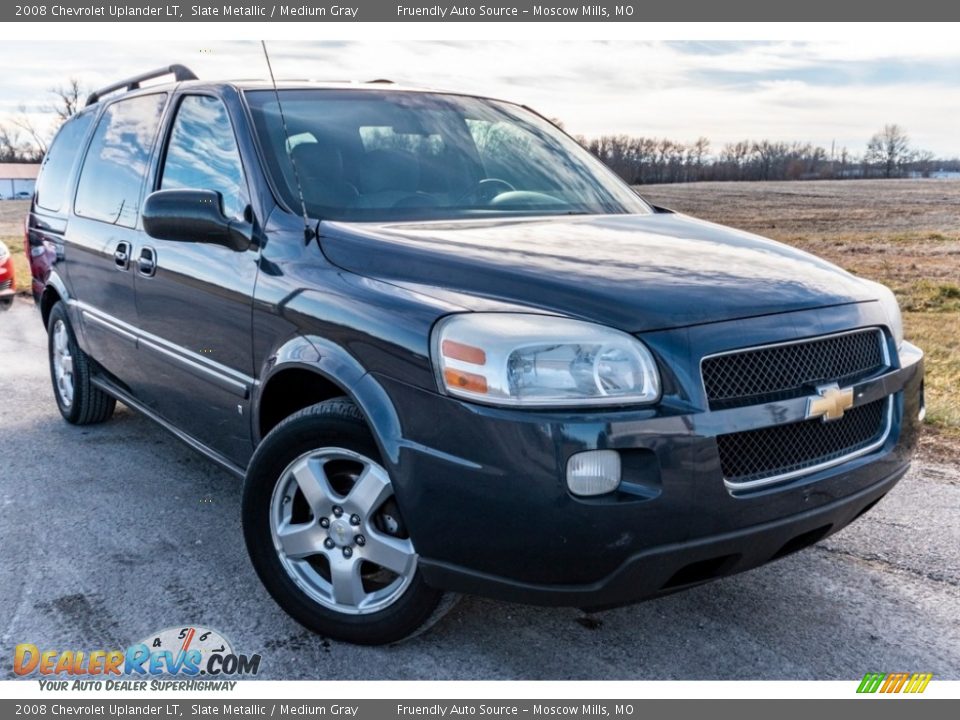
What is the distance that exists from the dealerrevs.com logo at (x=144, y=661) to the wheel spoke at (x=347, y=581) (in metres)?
0.33

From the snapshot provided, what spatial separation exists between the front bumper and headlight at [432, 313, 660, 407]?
0.04 meters

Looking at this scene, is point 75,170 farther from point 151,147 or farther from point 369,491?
point 369,491

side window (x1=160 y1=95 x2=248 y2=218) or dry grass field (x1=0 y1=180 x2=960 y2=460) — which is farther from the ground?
side window (x1=160 y1=95 x2=248 y2=218)

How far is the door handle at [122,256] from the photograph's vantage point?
4449mm

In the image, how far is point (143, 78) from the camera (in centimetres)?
520

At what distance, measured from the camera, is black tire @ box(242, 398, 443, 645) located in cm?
286

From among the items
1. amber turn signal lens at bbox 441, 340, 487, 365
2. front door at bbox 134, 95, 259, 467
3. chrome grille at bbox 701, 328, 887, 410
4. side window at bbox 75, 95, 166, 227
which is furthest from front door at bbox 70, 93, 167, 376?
chrome grille at bbox 701, 328, 887, 410

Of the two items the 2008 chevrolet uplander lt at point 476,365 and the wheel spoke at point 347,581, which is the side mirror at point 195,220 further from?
the wheel spoke at point 347,581

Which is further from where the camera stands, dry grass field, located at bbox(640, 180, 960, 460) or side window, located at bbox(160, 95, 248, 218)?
dry grass field, located at bbox(640, 180, 960, 460)

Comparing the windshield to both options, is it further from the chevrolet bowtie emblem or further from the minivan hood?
the chevrolet bowtie emblem

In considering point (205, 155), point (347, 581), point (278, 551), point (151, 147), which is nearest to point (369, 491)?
point (347, 581)

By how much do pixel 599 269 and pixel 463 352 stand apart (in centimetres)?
56

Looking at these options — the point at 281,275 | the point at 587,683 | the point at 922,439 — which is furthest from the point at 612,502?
the point at 922,439

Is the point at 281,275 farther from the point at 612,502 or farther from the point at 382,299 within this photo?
the point at 612,502
